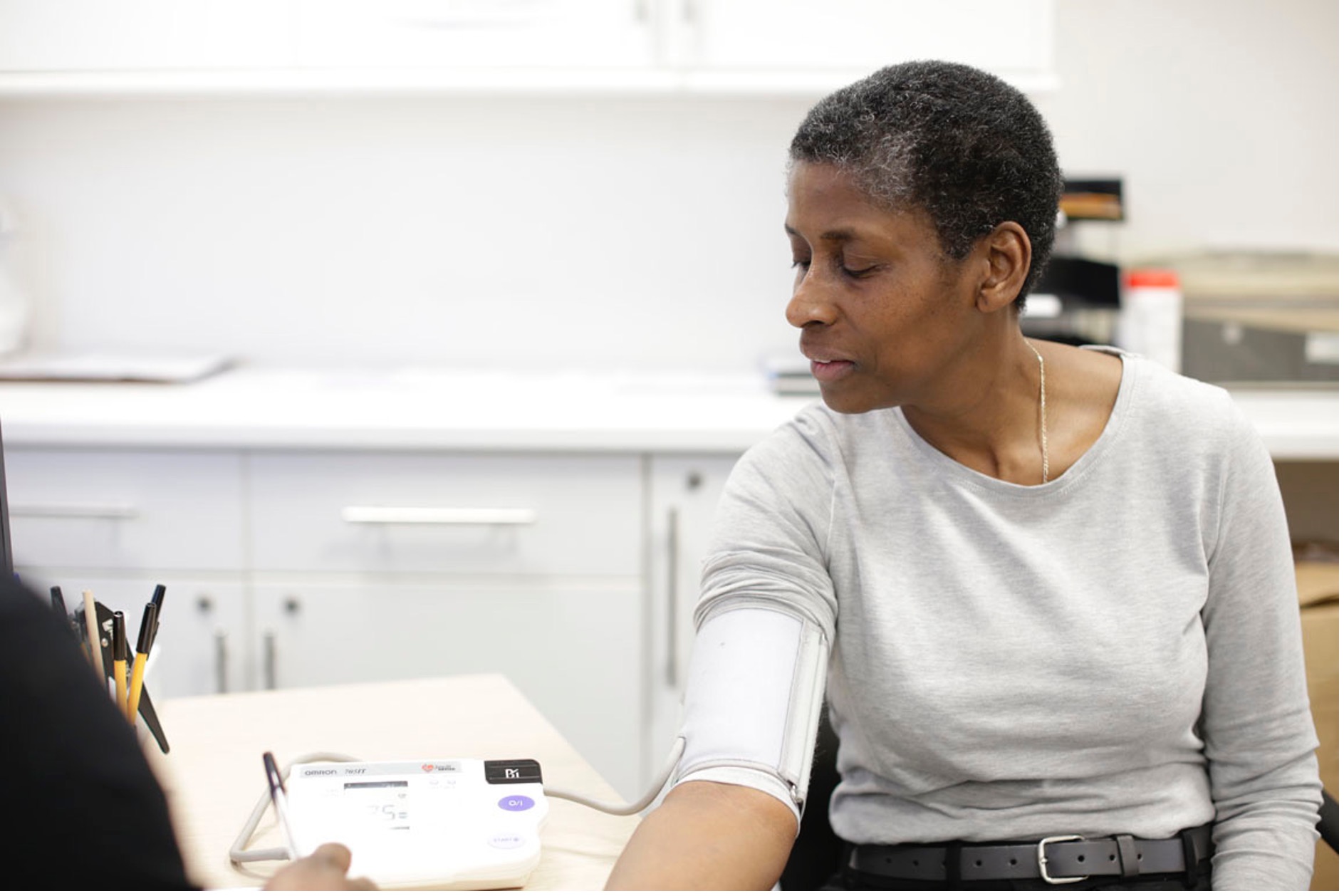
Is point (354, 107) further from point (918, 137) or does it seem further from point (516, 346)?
point (918, 137)

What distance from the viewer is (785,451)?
1092 mm

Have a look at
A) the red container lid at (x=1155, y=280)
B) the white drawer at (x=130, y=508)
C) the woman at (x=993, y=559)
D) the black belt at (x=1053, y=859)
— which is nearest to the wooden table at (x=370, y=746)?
the woman at (x=993, y=559)

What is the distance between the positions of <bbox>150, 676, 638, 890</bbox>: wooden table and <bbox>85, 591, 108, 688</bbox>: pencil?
10 centimetres

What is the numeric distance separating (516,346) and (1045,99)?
1.09 meters

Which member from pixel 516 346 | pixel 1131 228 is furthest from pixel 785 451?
pixel 1131 228

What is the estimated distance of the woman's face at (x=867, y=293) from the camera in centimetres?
98

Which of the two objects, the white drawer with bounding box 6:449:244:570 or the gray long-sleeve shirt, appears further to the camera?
the white drawer with bounding box 6:449:244:570

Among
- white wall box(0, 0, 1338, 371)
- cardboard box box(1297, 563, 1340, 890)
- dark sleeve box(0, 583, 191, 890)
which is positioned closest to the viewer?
dark sleeve box(0, 583, 191, 890)

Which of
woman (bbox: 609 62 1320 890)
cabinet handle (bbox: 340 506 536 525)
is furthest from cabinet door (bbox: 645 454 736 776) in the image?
woman (bbox: 609 62 1320 890)

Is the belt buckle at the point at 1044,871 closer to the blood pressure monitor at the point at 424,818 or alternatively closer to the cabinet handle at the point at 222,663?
the blood pressure monitor at the point at 424,818

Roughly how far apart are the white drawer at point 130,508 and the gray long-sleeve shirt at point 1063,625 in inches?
48.4

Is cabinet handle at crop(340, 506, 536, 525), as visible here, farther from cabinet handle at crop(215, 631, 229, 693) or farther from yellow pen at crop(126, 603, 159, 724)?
yellow pen at crop(126, 603, 159, 724)

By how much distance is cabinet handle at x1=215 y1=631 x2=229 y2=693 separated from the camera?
2.07m

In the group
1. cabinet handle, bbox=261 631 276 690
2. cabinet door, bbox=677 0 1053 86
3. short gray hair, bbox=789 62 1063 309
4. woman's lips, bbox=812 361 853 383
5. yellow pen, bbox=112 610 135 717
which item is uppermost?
cabinet door, bbox=677 0 1053 86
